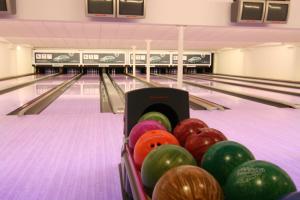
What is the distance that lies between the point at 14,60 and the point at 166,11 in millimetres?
11521

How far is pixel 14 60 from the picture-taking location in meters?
14.8

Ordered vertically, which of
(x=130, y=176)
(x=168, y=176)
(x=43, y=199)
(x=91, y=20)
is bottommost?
(x=43, y=199)

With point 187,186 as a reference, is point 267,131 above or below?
below

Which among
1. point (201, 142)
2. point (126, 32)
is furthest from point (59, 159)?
point (126, 32)

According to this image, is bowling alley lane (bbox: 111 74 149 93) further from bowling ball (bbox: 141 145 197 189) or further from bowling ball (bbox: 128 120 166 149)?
bowling ball (bbox: 141 145 197 189)

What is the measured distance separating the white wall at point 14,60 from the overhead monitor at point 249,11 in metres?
10.8

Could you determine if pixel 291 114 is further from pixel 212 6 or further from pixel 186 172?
pixel 186 172

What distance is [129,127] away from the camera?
8.88 ft

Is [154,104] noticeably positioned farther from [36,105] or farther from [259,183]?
[36,105]

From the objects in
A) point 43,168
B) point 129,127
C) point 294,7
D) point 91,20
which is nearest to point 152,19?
point 91,20

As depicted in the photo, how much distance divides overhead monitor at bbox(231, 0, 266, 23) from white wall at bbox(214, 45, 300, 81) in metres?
7.77

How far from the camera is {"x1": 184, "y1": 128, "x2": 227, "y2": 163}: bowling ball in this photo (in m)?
1.90

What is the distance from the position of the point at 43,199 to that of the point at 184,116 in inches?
53.9

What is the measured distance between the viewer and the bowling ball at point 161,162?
Result: 1579mm
